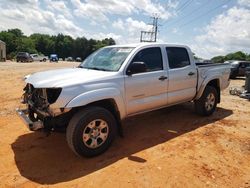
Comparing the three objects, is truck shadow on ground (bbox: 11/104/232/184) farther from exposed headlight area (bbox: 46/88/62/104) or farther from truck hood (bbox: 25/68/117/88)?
truck hood (bbox: 25/68/117/88)

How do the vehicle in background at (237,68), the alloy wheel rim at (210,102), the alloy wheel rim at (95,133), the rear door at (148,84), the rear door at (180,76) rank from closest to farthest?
the alloy wheel rim at (95,133) → the rear door at (148,84) → the rear door at (180,76) → the alloy wheel rim at (210,102) → the vehicle in background at (237,68)

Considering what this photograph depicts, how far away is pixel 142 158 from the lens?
14.7ft

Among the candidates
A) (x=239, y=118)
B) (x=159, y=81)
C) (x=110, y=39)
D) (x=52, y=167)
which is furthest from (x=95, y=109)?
(x=110, y=39)

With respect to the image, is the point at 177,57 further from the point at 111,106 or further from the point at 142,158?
the point at 142,158

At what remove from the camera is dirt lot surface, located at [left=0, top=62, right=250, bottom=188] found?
3.79 metres

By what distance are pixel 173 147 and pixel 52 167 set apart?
227cm

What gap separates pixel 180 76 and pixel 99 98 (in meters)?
2.43

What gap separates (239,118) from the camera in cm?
726

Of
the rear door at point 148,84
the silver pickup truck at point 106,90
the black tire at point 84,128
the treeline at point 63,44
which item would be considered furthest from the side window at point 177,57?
the treeline at point 63,44

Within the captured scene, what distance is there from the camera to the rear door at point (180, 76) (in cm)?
585

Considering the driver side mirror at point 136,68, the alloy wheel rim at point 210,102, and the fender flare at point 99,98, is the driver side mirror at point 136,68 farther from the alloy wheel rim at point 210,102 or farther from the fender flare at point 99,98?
the alloy wheel rim at point 210,102

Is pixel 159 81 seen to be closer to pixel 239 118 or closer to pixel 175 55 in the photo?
pixel 175 55

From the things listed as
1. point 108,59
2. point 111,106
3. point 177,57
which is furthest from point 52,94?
point 177,57

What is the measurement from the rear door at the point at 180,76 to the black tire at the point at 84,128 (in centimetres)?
193
